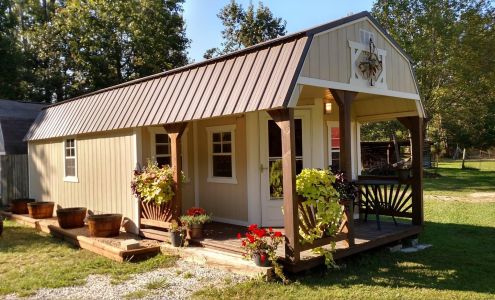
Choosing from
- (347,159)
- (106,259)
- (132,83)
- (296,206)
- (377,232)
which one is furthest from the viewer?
(132,83)

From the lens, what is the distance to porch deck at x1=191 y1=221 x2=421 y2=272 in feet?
16.6

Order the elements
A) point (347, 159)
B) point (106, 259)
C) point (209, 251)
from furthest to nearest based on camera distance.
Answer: point (106, 259)
point (209, 251)
point (347, 159)

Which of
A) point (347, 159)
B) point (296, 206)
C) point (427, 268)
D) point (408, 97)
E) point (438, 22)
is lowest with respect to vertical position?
point (427, 268)

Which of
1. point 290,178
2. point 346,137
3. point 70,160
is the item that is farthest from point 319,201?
point 70,160

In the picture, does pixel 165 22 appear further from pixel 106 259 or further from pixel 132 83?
pixel 106 259

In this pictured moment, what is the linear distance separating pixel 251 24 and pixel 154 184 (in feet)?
62.2

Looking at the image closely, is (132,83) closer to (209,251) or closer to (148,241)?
(148,241)

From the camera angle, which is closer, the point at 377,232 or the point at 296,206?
the point at 296,206

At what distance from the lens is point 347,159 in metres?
5.32

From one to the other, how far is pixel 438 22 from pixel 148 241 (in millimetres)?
17055

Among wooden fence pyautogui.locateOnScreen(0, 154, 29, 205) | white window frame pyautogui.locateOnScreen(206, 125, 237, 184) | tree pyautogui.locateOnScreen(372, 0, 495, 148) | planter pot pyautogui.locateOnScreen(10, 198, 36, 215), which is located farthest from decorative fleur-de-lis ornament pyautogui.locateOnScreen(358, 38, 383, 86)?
tree pyautogui.locateOnScreen(372, 0, 495, 148)

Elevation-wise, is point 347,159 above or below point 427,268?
above

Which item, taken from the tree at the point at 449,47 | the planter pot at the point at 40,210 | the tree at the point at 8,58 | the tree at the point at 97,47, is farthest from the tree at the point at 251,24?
the planter pot at the point at 40,210

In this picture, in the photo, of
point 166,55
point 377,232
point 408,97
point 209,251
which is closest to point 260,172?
point 209,251
